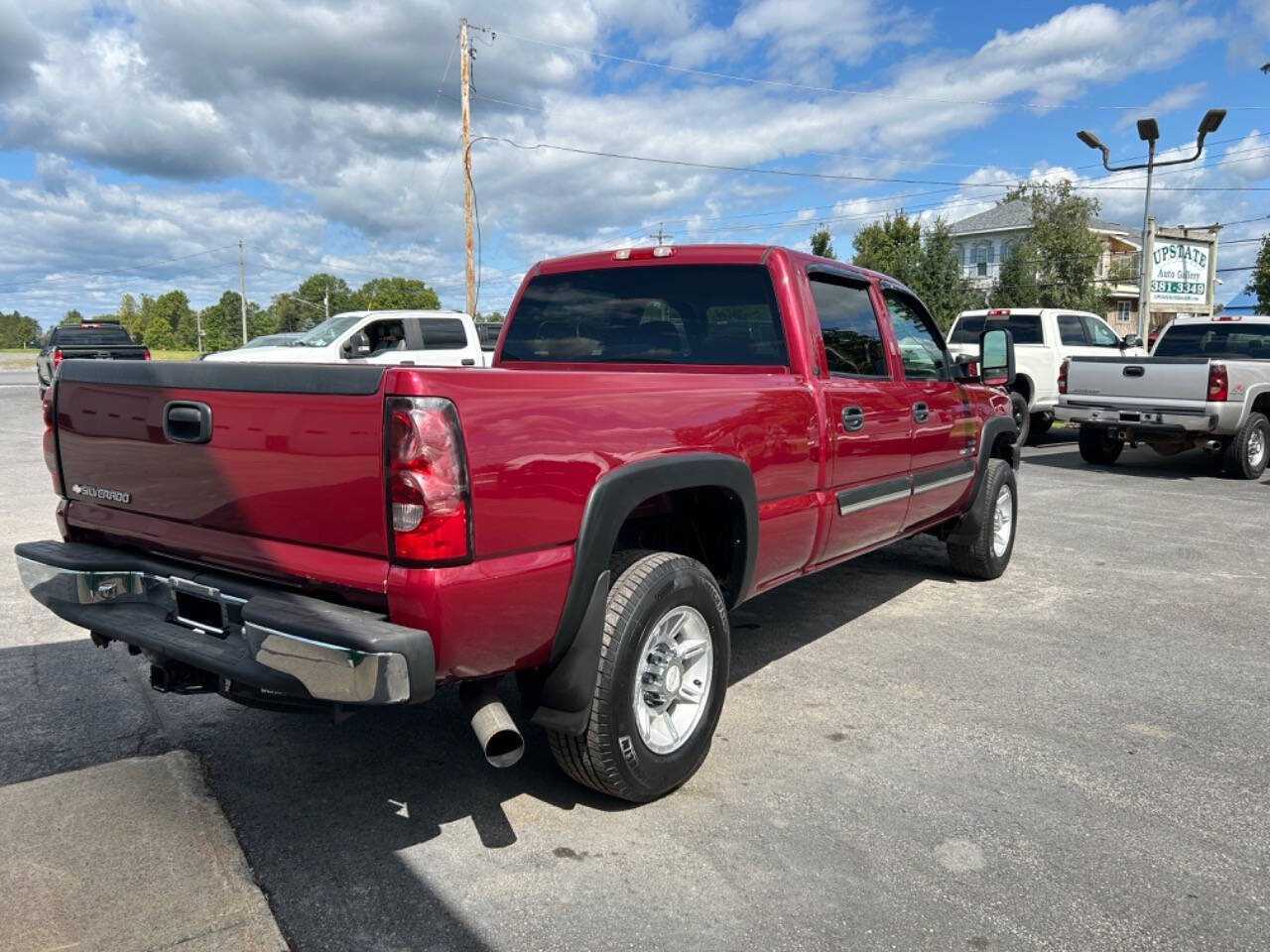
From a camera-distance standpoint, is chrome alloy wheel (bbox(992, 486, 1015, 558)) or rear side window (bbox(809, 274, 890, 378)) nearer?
rear side window (bbox(809, 274, 890, 378))

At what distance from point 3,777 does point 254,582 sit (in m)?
→ 1.40

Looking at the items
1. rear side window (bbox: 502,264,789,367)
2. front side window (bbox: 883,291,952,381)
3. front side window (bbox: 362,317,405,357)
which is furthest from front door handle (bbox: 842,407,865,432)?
front side window (bbox: 362,317,405,357)

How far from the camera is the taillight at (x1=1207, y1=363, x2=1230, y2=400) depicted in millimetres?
10617

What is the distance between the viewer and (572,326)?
4.70 metres

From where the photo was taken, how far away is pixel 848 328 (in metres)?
4.61

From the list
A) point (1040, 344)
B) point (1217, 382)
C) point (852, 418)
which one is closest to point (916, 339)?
point (852, 418)

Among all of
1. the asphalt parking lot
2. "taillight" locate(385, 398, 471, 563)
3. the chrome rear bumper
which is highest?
"taillight" locate(385, 398, 471, 563)

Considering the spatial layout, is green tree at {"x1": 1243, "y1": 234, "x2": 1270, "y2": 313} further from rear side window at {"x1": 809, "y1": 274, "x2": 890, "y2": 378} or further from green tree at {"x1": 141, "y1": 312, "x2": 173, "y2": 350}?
green tree at {"x1": 141, "y1": 312, "x2": 173, "y2": 350}

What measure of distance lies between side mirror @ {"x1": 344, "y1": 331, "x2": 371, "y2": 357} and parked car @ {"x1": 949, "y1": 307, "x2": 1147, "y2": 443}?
868 cm

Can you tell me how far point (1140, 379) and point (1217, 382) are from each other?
0.79 meters

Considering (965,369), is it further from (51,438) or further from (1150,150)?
(1150,150)

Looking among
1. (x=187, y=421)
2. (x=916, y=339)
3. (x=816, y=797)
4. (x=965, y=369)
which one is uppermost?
(x=916, y=339)

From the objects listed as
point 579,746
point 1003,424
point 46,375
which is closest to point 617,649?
point 579,746

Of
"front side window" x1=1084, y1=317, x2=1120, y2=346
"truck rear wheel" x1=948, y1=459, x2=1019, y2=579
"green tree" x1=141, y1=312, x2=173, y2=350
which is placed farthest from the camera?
"green tree" x1=141, y1=312, x2=173, y2=350
